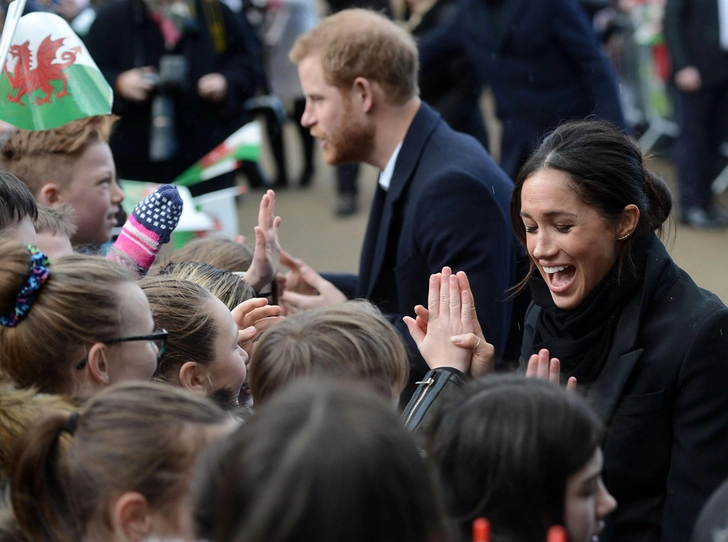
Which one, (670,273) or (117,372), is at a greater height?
(670,273)

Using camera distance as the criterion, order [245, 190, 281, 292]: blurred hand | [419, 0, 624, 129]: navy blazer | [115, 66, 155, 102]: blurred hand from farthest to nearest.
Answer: [115, 66, 155, 102]: blurred hand
[419, 0, 624, 129]: navy blazer
[245, 190, 281, 292]: blurred hand

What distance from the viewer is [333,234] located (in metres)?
7.48

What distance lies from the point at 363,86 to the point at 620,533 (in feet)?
6.36

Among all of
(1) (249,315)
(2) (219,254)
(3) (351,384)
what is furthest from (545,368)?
(2) (219,254)

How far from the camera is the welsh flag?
5.10 m

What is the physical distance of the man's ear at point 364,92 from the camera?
357cm

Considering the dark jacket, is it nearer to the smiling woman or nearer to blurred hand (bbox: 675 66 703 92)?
blurred hand (bbox: 675 66 703 92)

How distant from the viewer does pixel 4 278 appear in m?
2.04

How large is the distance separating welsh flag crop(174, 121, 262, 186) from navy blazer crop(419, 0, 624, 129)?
4.60ft

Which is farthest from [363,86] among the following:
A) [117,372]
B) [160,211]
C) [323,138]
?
[117,372]

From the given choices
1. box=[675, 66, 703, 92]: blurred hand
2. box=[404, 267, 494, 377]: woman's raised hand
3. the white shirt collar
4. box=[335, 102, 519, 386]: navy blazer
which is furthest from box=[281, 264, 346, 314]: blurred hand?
box=[675, 66, 703, 92]: blurred hand

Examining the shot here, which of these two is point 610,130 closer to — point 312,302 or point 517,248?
point 517,248

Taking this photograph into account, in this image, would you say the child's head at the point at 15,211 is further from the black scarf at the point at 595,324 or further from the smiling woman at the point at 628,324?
the black scarf at the point at 595,324

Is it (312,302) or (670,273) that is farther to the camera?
(312,302)
